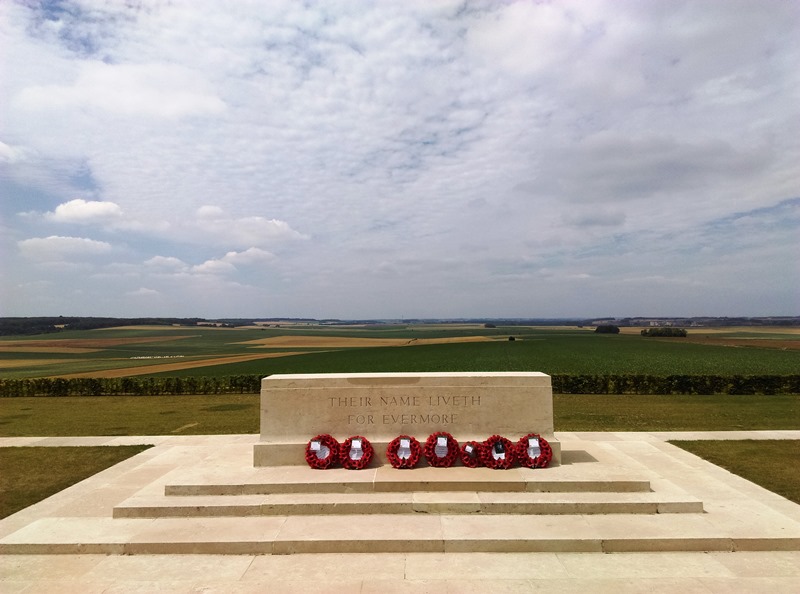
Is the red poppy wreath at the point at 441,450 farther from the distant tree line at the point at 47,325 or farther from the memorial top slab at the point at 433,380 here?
the distant tree line at the point at 47,325

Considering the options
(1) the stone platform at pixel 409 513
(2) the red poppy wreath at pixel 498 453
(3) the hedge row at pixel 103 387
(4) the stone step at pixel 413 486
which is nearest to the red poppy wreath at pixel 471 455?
(2) the red poppy wreath at pixel 498 453

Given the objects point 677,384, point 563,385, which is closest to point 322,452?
point 563,385

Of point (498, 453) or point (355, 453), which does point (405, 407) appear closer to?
point (355, 453)

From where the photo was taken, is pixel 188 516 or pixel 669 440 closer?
pixel 188 516

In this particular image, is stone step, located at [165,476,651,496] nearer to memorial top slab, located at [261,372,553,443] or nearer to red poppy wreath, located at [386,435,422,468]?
red poppy wreath, located at [386,435,422,468]

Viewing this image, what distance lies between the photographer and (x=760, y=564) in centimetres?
668

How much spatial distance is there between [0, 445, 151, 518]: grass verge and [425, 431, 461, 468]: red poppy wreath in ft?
26.0

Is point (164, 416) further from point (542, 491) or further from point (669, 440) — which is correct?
point (669, 440)

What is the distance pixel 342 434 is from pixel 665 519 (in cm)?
615

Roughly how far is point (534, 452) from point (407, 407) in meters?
2.76

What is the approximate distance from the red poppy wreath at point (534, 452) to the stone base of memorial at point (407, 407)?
427mm

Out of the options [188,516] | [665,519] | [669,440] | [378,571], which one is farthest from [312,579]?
[669,440]

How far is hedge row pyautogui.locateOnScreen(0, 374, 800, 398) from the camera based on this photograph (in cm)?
2455

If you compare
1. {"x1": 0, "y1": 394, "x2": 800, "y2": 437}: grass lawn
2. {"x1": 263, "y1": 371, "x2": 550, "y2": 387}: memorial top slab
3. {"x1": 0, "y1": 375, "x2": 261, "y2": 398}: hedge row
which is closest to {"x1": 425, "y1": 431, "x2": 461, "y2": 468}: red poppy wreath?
{"x1": 263, "y1": 371, "x2": 550, "y2": 387}: memorial top slab
